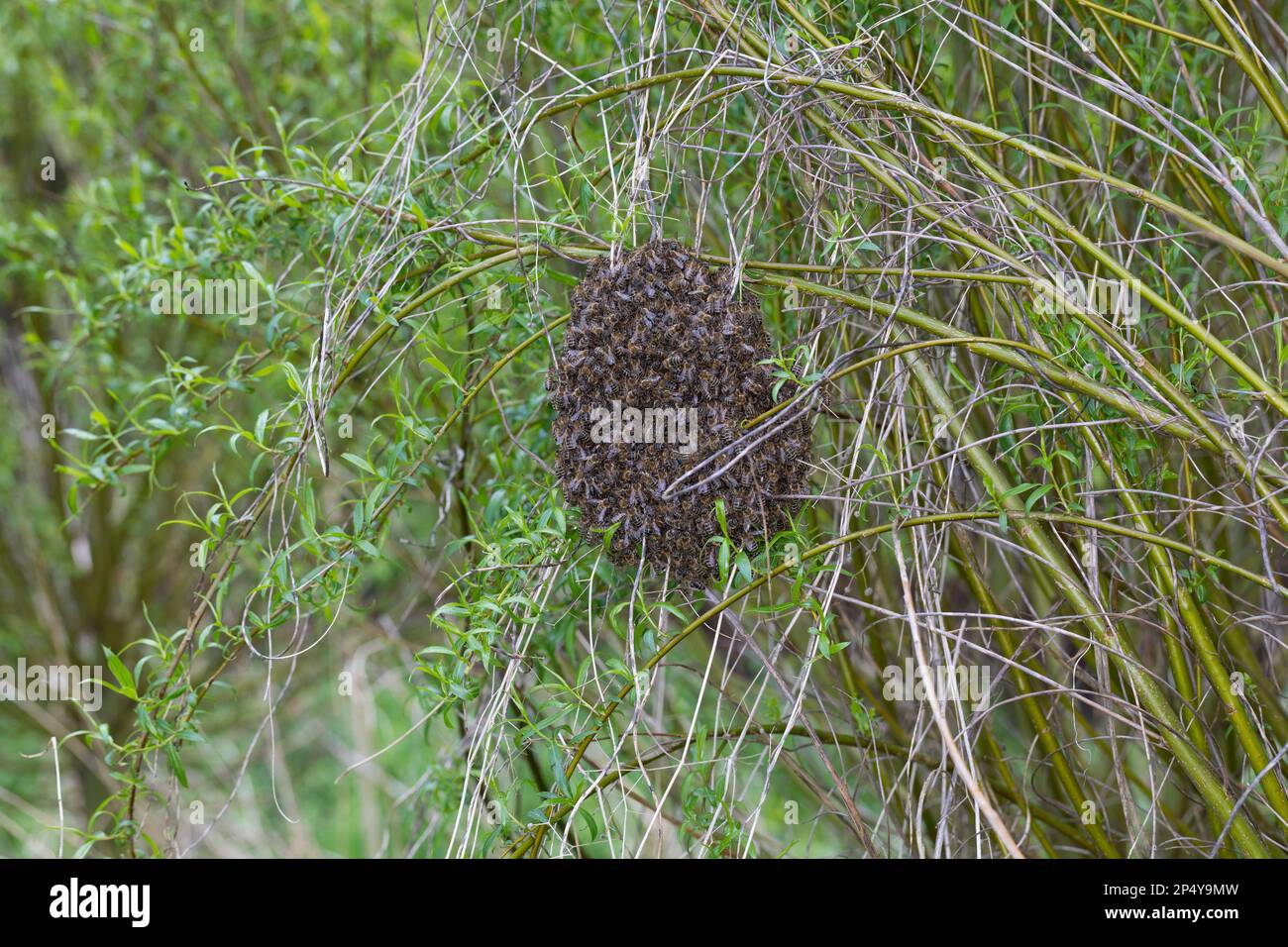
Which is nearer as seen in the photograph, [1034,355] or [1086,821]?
[1034,355]

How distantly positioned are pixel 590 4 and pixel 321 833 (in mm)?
3081

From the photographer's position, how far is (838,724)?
2.41m

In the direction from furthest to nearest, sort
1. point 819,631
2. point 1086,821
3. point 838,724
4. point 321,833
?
point 321,833 → point 838,724 → point 1086,821 → point 819,631

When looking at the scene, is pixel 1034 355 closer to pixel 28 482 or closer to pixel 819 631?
pixel 819 631

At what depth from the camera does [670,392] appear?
137 centimetres

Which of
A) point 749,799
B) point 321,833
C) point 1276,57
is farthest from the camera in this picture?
point 321,833

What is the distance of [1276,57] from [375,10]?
2.23 m

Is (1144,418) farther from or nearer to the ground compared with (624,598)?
farther from the ground

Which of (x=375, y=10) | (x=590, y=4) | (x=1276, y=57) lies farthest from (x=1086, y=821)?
(x=375, y=10)

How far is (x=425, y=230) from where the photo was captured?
4.63 ft

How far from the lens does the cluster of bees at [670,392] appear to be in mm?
1368

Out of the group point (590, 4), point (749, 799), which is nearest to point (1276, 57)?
point (590, 4)

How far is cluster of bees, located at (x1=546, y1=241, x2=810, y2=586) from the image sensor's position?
1.37 meters

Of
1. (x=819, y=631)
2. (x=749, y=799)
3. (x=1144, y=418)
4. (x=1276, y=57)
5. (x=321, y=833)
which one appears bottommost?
(x=321, y=833)
